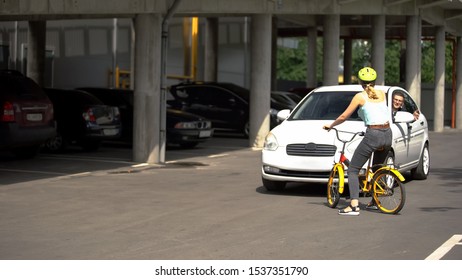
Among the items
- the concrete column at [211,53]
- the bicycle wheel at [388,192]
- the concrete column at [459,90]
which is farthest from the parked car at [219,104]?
the bicycle wheel at [388,192]

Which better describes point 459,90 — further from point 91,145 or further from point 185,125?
point 91,145

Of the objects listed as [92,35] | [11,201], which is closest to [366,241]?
[11,201]

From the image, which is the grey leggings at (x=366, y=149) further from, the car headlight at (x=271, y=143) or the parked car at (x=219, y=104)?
the parked car at (x=219, y=104)

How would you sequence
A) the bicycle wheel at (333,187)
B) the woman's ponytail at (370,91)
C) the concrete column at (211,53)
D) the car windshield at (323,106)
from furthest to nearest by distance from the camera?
the concrete column at (211,53) → the car windshield at (323,106) → the bicycle wheel at (333,187) → the woman's ponytail at (370,91)

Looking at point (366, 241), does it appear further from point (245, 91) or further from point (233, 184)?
point (245, 91)

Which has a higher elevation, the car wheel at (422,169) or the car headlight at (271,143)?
the car headlight at (271,143)

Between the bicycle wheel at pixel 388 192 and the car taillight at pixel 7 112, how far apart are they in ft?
26.2

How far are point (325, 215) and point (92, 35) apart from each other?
2745 centimetres

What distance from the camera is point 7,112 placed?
17094 mm

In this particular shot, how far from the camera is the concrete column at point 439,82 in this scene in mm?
37031

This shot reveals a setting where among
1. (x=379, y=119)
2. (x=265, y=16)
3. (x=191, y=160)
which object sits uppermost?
(x=265, y=16)

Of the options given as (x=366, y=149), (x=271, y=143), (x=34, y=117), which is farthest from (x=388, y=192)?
(x=34, y=117)

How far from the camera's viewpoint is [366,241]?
952cm

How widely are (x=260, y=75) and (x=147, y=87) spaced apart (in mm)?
6201
